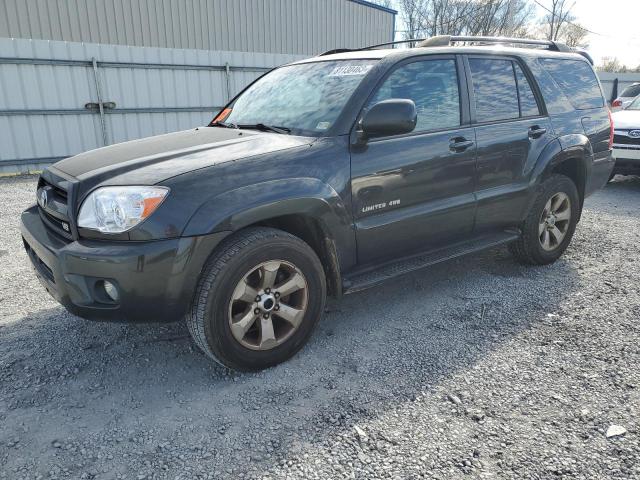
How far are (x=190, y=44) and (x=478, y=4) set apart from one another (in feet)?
78.0

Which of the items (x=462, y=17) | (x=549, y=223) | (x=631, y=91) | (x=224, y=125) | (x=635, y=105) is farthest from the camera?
(x=462, y=17)

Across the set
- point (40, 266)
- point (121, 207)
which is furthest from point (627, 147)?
point (40, 266)

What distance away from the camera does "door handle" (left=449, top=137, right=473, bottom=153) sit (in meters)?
3.33

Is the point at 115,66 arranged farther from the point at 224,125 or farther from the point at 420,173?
the point at 420,173

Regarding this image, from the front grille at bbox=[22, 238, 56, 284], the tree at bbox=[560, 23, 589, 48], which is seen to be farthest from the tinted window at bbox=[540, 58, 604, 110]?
the tree at bbox=[560, 23, 589, 48]

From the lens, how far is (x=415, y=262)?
3334mm

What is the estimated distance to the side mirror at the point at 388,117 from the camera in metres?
2.78

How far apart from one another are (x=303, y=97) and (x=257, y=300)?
146cm

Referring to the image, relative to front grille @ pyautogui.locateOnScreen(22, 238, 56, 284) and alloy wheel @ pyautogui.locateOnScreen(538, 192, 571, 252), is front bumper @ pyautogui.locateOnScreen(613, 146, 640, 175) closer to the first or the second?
alloy wheel @ pyautogui.locateOnScreen(538, 192, 571, 252)

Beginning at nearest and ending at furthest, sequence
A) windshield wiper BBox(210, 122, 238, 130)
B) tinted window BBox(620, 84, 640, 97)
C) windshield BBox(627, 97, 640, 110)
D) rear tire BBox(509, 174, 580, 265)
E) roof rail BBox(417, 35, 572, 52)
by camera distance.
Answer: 1. windshield wiper BBox(210, 122, 238, 130)
2. roof rail BBox(417, 35, 572, 52)
3. rear tire BBox(509, 174, 580, 265)
4. windshield BBox(627, 97, 640, 110)
5. tinted window BBox(620, 84, 640, 97)

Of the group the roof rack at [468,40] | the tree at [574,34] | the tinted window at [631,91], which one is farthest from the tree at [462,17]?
the roof rack at [468,40]

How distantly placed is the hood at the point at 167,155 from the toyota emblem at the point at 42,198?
6.6 inches

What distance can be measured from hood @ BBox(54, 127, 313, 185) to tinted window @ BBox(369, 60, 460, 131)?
2.51ft

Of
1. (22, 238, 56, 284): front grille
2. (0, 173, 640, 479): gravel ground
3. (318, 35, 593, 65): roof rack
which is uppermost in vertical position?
(318, 35, 593, 65): roof rack
